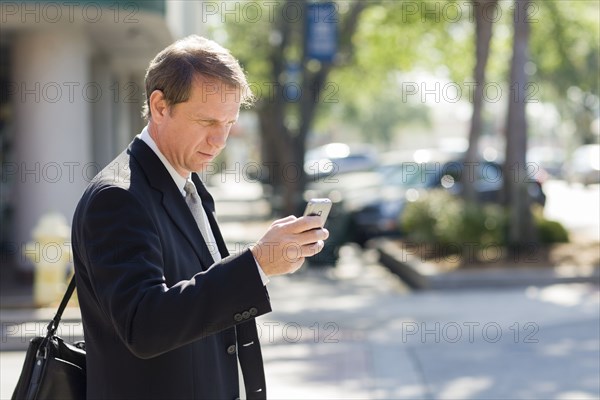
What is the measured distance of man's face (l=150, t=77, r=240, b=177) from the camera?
2.49 meters

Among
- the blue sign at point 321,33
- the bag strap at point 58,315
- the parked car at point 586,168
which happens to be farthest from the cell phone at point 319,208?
the parked car at point 586,168

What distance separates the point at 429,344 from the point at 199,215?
6936mm

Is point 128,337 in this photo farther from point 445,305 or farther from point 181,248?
point 445,305

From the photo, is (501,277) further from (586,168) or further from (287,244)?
(586,168)

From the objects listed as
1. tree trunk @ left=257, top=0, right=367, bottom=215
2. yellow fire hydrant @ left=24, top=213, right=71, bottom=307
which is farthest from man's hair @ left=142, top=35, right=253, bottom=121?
tree trunk @ left=257, top=0, right=367, bottom=215

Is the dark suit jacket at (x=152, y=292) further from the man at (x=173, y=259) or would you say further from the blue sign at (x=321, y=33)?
the blue sign at (x=321, y=33)

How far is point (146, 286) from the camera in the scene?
226cm

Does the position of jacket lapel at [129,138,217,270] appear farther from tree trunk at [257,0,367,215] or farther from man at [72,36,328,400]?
tree trunk at [257,0,367,215]

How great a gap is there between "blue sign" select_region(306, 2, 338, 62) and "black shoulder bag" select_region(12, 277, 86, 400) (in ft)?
55.4

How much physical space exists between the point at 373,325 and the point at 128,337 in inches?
328

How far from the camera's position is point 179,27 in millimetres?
14570

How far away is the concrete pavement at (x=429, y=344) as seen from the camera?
768cm

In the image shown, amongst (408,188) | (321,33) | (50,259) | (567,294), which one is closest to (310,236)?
(50,259)

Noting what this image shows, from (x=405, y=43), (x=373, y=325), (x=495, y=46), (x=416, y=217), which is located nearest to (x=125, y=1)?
(x=373, y=325)
